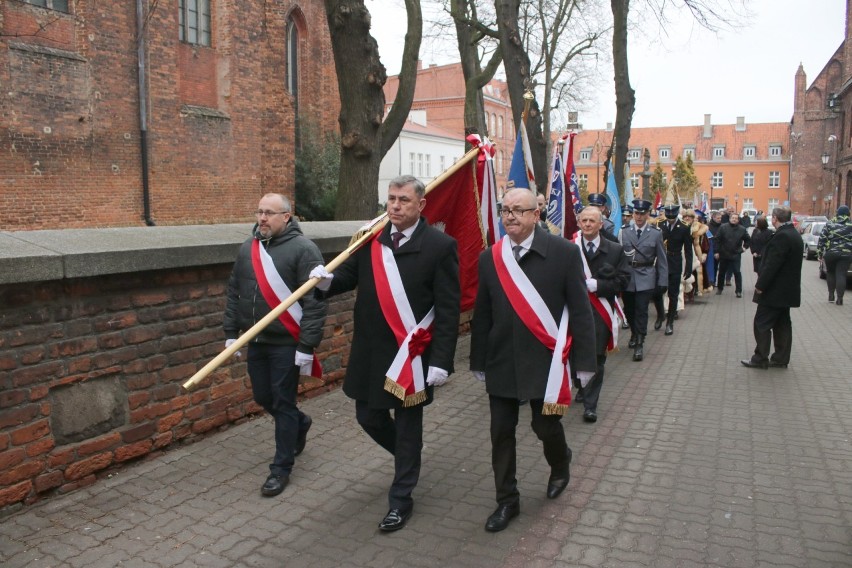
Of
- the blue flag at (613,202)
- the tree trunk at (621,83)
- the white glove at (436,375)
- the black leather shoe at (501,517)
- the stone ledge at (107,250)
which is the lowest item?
the black leather shoe at (501,517)

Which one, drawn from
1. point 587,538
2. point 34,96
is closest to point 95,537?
point 587,538

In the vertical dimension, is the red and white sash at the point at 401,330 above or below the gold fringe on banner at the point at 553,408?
above

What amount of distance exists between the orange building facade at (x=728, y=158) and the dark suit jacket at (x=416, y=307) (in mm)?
81131

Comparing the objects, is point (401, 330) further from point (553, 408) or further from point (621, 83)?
point (621, 83)

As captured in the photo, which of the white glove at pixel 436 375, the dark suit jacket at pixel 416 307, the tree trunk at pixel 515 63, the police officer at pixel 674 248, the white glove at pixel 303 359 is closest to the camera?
the white glove at pixel 436 375

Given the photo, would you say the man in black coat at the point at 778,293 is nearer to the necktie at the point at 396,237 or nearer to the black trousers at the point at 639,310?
the black trousers at the point at 639,310

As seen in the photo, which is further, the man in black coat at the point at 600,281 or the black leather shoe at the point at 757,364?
the black leather shoe at the point at 757,364

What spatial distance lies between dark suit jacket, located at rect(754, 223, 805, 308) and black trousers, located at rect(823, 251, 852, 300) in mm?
7542

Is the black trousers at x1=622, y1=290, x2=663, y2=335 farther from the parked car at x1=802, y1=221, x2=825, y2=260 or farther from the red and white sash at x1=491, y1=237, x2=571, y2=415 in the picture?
the parked car at x1=802, y1=221, x2=825, y2=260

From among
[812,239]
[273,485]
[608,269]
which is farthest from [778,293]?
[812,239]

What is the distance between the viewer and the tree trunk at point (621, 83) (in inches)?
716

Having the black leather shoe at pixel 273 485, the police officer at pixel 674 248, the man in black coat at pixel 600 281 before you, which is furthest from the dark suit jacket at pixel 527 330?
the police officer at pixel 674 248

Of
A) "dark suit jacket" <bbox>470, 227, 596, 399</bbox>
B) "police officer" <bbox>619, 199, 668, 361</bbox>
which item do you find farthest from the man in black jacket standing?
"dark suit jacket" <bbox>470, 227, 596, 399</bbox>

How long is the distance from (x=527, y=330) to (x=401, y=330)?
0.72 metres
